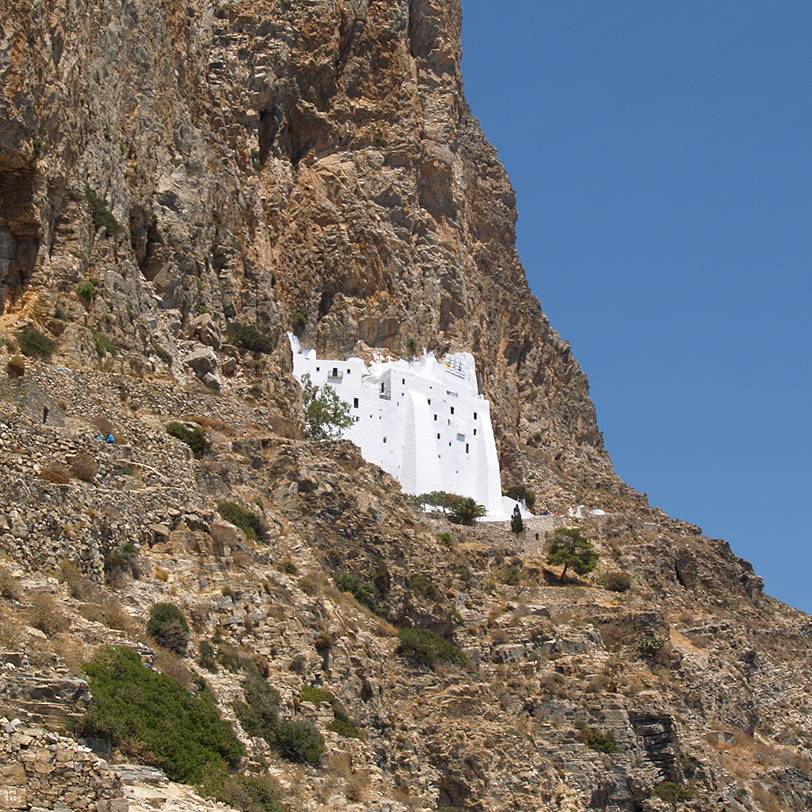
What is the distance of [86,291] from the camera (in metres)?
35.8

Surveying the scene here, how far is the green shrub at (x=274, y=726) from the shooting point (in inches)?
860

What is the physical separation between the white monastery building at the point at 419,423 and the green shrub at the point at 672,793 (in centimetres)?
2558

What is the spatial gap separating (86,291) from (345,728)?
51.8 ft

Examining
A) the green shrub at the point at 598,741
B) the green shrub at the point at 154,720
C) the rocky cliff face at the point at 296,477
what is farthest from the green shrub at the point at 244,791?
the green shrub at the point at 598,741

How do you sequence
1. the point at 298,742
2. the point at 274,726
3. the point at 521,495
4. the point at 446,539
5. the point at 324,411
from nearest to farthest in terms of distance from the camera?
1. the point at 274,726
2. the point at 298,742
3. the point at 446,539
4. the point at 324,411
5. the point at 521,495

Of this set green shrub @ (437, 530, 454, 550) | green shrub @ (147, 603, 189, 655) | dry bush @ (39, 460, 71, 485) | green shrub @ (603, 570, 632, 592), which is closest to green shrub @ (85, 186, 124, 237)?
green shrub @ (437, 530, 454, 550)

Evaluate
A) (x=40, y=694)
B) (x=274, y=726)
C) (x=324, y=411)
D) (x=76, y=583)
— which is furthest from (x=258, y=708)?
(x=324, y=411)

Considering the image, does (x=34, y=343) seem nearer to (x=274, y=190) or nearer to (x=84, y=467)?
(x=84, y=467)

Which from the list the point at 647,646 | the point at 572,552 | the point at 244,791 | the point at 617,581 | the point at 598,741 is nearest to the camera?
the point at 244,791

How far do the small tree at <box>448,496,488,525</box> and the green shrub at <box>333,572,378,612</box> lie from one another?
2244 centimetres

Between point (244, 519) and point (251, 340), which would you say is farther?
point (251, 340)

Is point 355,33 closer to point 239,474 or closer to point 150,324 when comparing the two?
point 150,324

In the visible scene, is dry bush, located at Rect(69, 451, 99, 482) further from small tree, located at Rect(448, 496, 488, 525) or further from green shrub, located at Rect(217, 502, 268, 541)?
small tree, located at Rect(448, 496, 488, 525)

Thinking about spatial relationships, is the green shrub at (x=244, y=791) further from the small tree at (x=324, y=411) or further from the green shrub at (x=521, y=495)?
the green shrub at (x=521, y=495)
